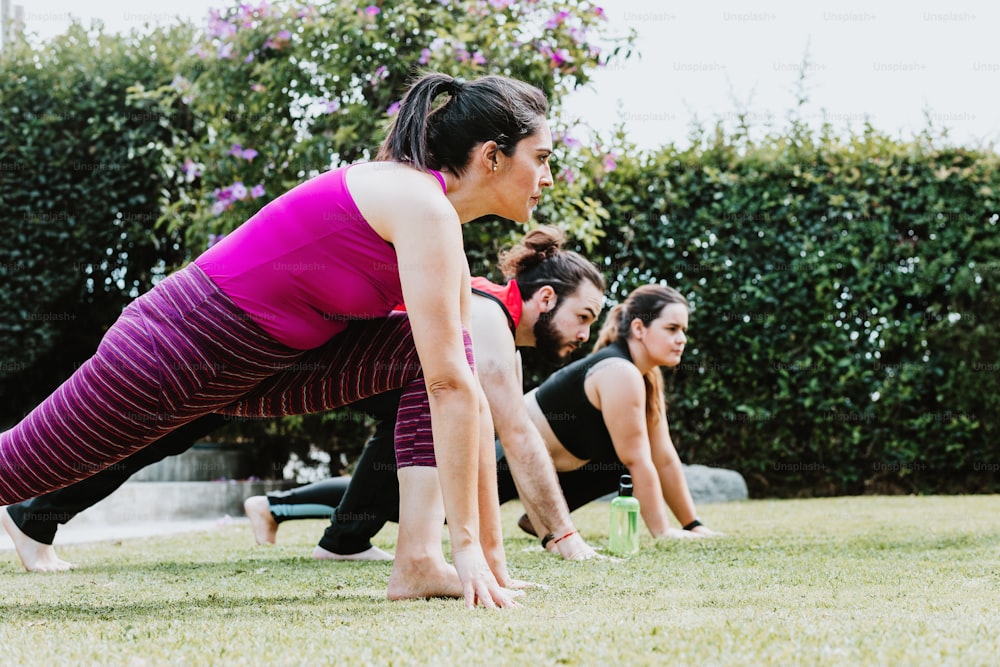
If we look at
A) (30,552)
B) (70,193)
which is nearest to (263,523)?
(30,552)

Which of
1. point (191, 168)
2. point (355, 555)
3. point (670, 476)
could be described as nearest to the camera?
point (355, 555)

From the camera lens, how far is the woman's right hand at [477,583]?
2.18 m

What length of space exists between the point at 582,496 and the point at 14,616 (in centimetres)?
320

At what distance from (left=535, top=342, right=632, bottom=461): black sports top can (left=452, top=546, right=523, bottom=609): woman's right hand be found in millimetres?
2402

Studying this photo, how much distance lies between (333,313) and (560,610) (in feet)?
2.82

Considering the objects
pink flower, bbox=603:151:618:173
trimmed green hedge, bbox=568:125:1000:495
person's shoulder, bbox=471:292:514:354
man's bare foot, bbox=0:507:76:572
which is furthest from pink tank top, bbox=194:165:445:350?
trimmed green hedge, bbox=568:125:1000:495

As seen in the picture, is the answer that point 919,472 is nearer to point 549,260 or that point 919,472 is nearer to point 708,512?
point 708,512

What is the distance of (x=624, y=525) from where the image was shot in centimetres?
384

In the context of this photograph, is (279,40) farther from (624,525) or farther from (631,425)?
(624,525)

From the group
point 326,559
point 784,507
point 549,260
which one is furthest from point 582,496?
point 784,507

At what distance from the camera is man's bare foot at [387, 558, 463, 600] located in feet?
7.92

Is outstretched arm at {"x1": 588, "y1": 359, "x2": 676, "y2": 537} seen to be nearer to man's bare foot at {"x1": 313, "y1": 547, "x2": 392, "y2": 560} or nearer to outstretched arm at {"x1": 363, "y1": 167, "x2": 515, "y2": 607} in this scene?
man's bare foot at {"x1": 313, "y1": 547, "x2": 392, "y2": 560}

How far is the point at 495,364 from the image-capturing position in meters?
3.57

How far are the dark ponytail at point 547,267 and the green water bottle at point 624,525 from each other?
0.88 meters
